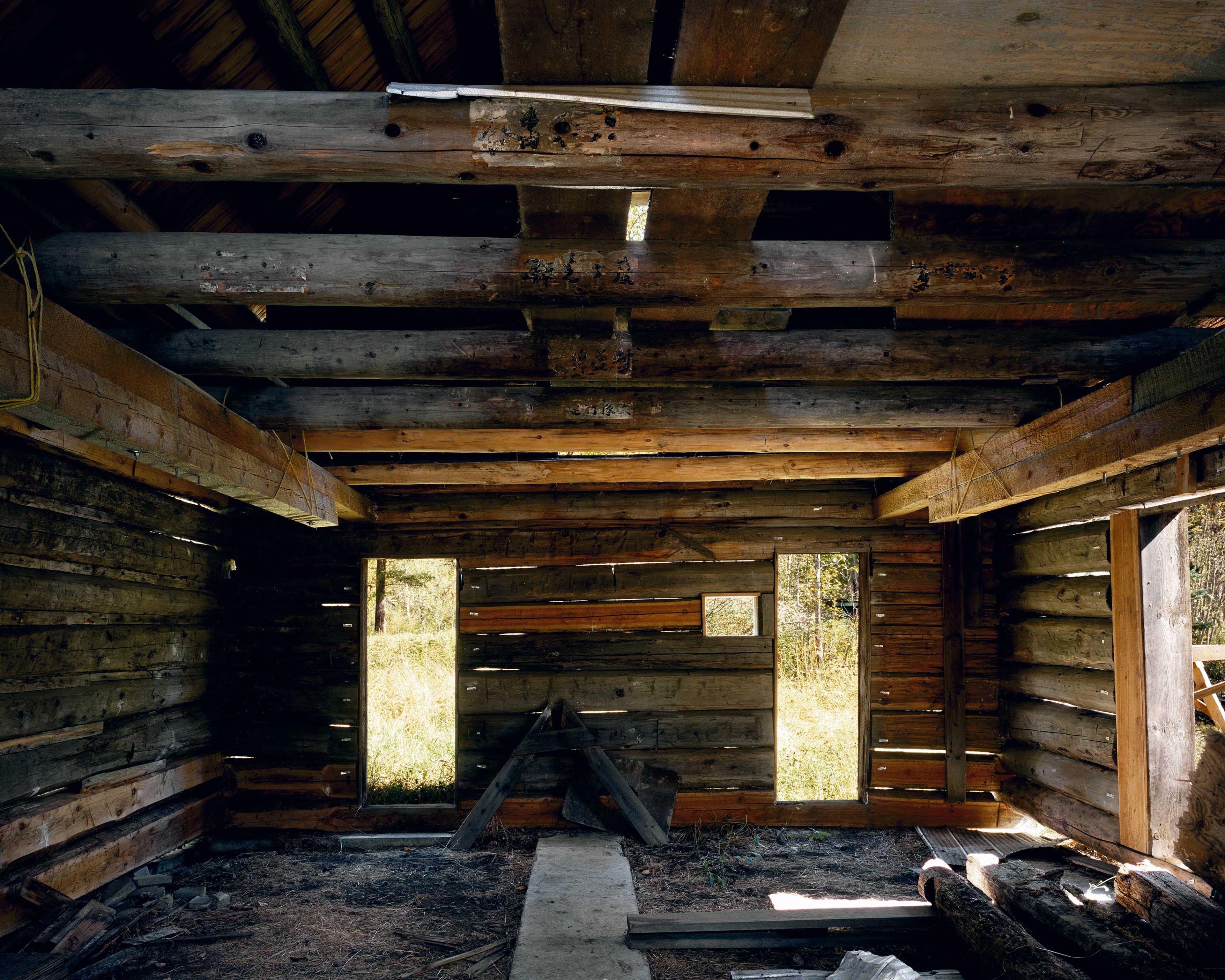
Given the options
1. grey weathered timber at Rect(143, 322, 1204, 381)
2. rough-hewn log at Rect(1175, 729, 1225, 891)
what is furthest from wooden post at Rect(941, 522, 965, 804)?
rough-hewn log at Rect(1175, 729, 1225, 891)

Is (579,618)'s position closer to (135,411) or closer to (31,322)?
(135,411)

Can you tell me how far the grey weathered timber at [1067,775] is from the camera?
5.37m

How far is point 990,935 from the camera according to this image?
12.1 feet

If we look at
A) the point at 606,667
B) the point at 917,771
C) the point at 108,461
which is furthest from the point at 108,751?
the point at 917,771

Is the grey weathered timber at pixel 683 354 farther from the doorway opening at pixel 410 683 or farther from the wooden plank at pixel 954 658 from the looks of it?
the doorway opening at pixel 410 683

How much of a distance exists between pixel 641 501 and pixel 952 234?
450cm

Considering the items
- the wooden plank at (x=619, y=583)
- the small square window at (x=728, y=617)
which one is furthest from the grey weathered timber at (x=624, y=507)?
the small square window at (x=728, y=617)

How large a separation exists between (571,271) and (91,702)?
4211 millimetres

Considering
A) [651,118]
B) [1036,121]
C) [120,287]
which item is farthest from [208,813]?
[1036,121]

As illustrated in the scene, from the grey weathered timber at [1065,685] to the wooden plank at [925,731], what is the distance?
0.37 metres

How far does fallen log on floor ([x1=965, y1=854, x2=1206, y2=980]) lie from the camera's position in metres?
3.09

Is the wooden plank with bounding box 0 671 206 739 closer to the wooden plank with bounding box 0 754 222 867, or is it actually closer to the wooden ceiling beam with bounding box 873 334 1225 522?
the wooden plank with bounding box 0 754 222 867

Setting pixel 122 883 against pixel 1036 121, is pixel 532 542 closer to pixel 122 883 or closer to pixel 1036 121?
pixel 122 883

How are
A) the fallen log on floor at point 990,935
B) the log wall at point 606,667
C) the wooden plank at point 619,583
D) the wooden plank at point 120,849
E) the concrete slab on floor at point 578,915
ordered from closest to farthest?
1. the fallen log on floor at point 990,935
2. the concrete slab on floor at point 578,915
3. the wooden plank at point 120,849
4. the log wall at point 606,667
5. the wooden plank at point 619,583
